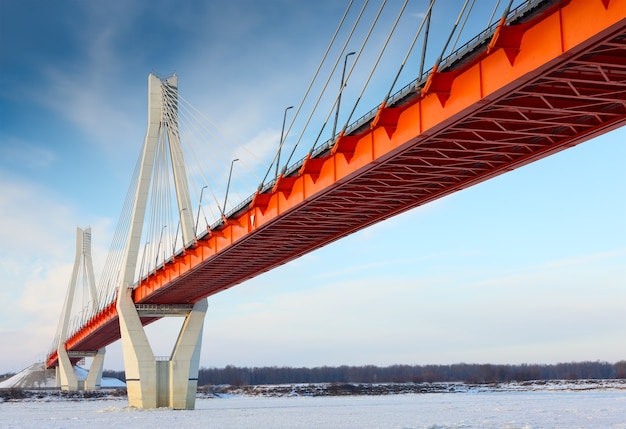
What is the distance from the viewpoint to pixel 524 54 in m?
16.3

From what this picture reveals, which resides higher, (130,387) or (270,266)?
(270,266)

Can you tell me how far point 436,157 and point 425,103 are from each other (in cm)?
341

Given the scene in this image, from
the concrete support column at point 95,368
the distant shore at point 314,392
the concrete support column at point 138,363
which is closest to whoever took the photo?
the concrete support column at point 138,363

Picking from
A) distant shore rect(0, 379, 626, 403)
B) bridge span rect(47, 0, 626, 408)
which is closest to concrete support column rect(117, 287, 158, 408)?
bridge span rect(47, 0, 626, 408)

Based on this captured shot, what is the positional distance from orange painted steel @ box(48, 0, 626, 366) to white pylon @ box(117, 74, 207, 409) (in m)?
15.8

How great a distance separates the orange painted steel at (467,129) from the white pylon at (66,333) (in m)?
84.0

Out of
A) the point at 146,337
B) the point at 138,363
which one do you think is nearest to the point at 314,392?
the point at 146,337

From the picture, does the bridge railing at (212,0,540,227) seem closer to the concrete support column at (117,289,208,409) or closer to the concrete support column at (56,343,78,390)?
the concrete support column at (117,289,208,409)

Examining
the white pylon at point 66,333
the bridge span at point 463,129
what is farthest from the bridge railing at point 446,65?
the white pylon at point 66,333

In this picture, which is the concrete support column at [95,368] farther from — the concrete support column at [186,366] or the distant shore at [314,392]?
the concrete support column at [186,366]

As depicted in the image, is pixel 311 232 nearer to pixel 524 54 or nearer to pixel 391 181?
pixel 391 181

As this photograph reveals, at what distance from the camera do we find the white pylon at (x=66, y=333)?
112938 mm

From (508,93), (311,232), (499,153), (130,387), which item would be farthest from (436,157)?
(130,387)

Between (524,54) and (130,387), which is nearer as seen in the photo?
(524,54)
